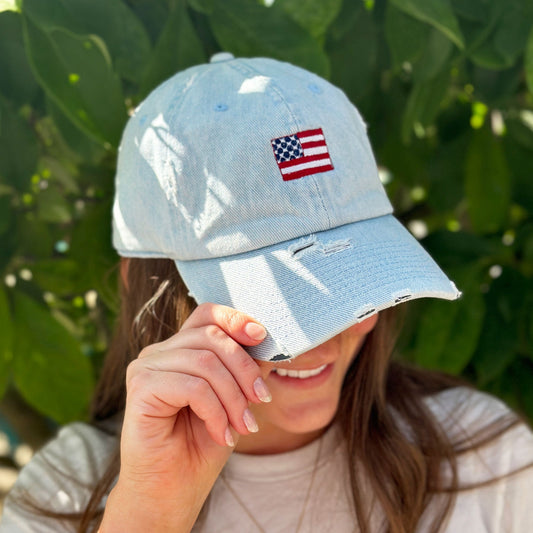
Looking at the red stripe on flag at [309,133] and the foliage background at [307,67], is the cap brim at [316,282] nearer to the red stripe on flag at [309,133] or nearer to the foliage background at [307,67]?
the red stripe on flag at [309,133]

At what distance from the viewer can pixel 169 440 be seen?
0.79 m

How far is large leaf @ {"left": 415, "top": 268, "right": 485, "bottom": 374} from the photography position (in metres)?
1.16

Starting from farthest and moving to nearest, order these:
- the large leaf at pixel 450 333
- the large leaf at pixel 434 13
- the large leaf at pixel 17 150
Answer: the large leaf at pixel 450 333
the large leaf at pixel 17 150
the large leaf at pixel 434 13

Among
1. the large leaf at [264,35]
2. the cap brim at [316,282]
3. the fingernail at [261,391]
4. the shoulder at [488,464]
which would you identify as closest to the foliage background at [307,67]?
the large leaf at [264,35]

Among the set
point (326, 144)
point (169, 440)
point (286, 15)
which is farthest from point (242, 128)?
point (169, 440)

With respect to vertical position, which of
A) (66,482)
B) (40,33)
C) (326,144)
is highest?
(40,33)

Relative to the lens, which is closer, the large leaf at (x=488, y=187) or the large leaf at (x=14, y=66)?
the large leaf at (x=14, y=66)

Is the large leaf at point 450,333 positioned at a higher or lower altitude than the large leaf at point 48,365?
lower

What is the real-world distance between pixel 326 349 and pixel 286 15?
0.41 m

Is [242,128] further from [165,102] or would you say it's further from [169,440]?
[169,440]

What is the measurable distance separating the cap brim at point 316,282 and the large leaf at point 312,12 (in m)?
0.27

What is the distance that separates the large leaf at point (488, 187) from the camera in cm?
123

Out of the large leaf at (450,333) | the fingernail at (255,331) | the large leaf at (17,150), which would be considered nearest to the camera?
the fingernail at (255,331)

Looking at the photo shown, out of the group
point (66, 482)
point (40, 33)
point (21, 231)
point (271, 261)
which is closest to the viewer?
point (271, 261)
